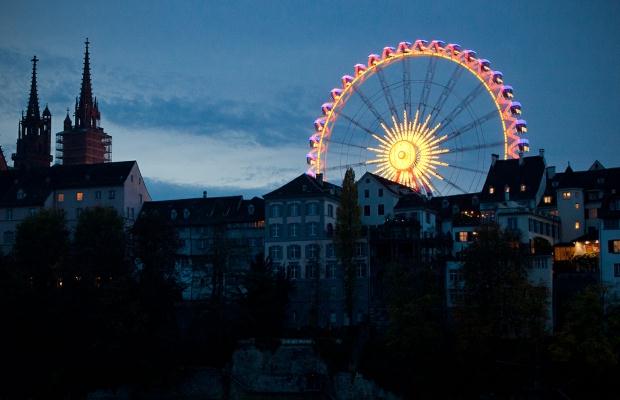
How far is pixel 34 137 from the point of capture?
172500 millimetres

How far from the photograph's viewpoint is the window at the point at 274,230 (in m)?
107

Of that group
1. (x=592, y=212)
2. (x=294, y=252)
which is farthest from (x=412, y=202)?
(x=592, y=212)

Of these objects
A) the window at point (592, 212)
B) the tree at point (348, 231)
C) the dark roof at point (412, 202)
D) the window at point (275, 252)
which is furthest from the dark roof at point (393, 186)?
the window at point (592, 212)

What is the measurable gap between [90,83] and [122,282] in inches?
3447

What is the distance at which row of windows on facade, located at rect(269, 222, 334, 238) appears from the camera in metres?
105

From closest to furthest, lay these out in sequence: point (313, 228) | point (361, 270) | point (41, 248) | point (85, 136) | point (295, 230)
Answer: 1. point (41, 248)
2. point (361, 270)
3. point (313, 228)
4. point (295, 230)
5. point (85, 136)

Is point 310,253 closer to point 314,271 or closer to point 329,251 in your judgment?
point 329,251

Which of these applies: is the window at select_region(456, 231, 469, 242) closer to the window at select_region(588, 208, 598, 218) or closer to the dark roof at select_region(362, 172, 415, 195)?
the dark roof at select_region(362, 172, 415, 195)

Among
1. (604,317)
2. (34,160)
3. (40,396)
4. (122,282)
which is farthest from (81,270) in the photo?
(34,160)

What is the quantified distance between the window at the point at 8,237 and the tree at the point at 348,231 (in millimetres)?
37342

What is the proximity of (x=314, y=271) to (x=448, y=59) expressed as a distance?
24382mm

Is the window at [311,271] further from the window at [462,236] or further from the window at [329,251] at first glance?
the window at [462,236]

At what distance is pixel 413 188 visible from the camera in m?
111

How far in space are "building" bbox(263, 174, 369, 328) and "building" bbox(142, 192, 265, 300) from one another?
3533 millimetres
